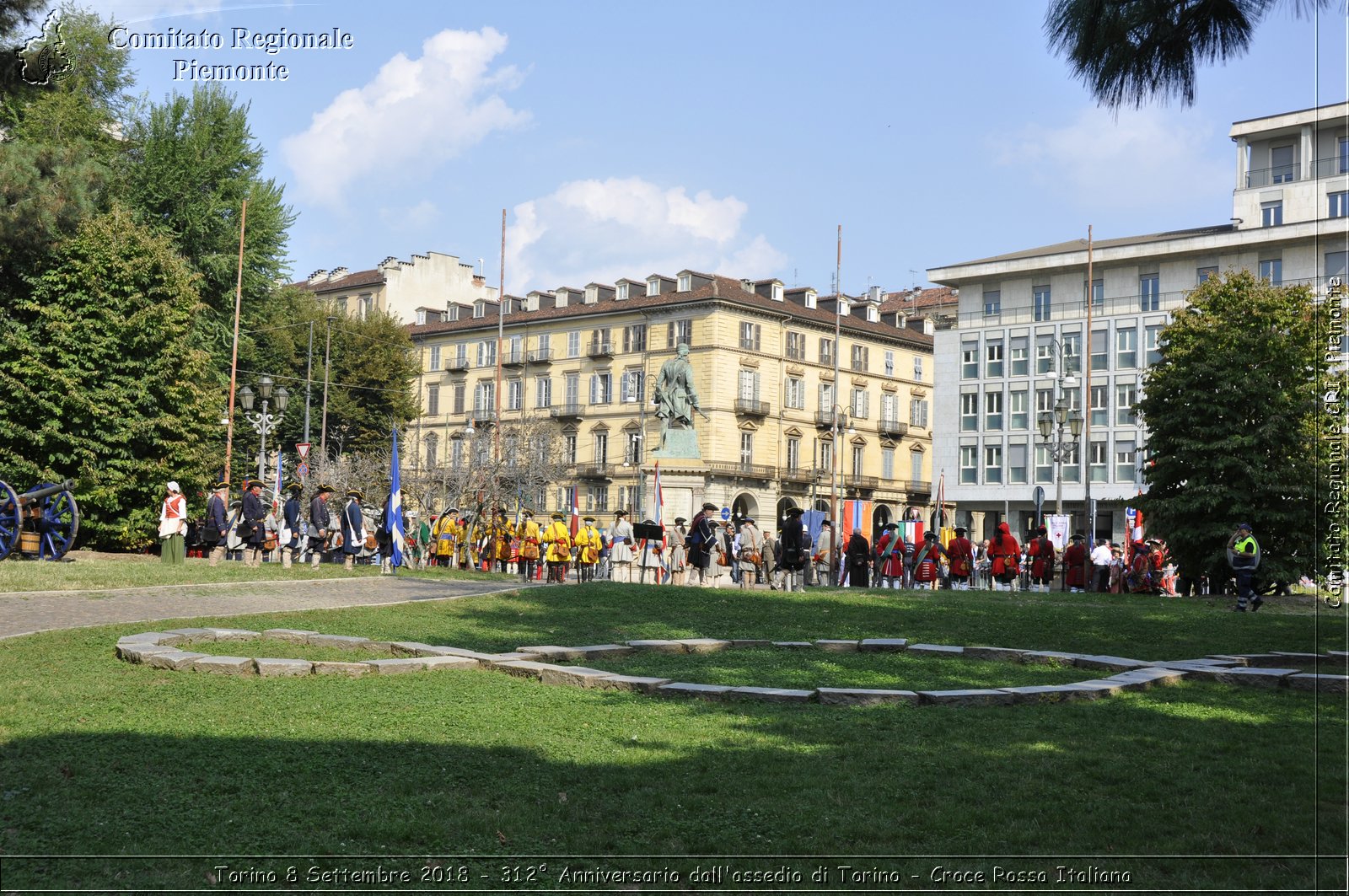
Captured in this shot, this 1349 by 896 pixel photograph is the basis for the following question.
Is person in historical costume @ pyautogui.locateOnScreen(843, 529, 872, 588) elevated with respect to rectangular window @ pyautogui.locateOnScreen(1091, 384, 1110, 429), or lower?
lower

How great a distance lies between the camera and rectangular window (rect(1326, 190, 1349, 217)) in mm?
5293

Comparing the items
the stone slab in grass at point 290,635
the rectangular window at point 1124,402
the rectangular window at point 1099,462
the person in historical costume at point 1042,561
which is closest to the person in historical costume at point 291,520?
the stone slab in grass at point 290,635

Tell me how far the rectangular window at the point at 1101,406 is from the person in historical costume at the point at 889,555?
37.3 m

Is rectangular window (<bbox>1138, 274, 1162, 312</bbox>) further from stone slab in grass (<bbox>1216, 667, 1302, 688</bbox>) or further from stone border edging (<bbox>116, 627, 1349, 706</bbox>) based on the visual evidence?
stone slab in grass (<bbox>1216, 667, 1302, 688</bbox>)

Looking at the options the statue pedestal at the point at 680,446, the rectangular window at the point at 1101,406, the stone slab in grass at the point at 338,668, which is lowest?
the stone slab in grass at the point at 338,668

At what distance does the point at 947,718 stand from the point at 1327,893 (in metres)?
4.41

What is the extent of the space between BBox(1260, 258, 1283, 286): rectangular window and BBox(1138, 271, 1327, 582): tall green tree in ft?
119

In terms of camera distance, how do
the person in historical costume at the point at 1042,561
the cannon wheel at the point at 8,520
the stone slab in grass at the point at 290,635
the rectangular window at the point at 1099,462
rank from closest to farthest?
the stone slab in grass at the point at 290,635 → the cannon wheel at the point at 8,520 → the person in historical costume at the point at 1042,561 → the rectangular window at the point at 1099,462

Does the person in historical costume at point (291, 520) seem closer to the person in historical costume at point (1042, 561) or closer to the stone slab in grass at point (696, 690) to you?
the person in historical costume at point (1042, 561)

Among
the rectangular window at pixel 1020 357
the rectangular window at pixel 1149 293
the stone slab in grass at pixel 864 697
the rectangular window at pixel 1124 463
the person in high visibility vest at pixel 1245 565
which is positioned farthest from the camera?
the rectangular window at pixel 1020 357

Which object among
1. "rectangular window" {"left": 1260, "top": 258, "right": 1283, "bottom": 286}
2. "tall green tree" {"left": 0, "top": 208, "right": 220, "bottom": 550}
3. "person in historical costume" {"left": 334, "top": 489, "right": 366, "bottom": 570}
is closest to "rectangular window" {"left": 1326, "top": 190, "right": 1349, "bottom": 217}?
"person in historical costume" {"left": 334, "top": 489, "right": 366, "bottom": 570}

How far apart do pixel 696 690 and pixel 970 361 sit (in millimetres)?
69847

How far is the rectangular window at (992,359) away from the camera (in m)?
76.2

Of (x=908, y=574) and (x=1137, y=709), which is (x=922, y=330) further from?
(x=1137, y=709)
